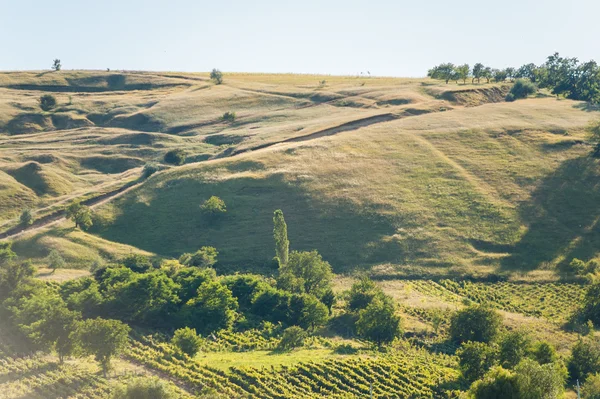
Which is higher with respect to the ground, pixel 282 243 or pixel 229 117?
pixel 229 117

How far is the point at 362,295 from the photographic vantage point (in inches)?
3295

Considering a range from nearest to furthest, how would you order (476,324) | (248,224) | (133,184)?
1. (476,324)
2. (248,224)
3. (133,184)

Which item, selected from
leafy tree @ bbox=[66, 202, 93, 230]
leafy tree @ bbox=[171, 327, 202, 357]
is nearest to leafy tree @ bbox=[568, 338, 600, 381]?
leafy tree @ bbox=[171, 327, 202, 357]

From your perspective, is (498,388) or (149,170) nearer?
(498,388)

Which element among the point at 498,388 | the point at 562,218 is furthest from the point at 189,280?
the point at 562,218

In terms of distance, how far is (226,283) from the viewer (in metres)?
86.2

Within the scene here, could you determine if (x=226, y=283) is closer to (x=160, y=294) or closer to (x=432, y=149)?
(x=160, y=294)

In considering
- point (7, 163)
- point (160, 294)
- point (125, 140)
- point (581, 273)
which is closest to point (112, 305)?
point (160, 294)

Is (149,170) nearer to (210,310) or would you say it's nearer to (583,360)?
(210,310)

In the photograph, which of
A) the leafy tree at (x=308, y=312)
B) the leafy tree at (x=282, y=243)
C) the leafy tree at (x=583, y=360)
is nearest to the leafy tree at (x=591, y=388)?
the leafy tree at (x=583, y=360)

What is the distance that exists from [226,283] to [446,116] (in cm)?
9789

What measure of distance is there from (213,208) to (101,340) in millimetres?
52009

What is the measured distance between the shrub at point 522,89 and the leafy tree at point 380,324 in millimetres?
141571

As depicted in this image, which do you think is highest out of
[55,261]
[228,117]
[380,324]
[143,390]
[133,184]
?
[228,117]
